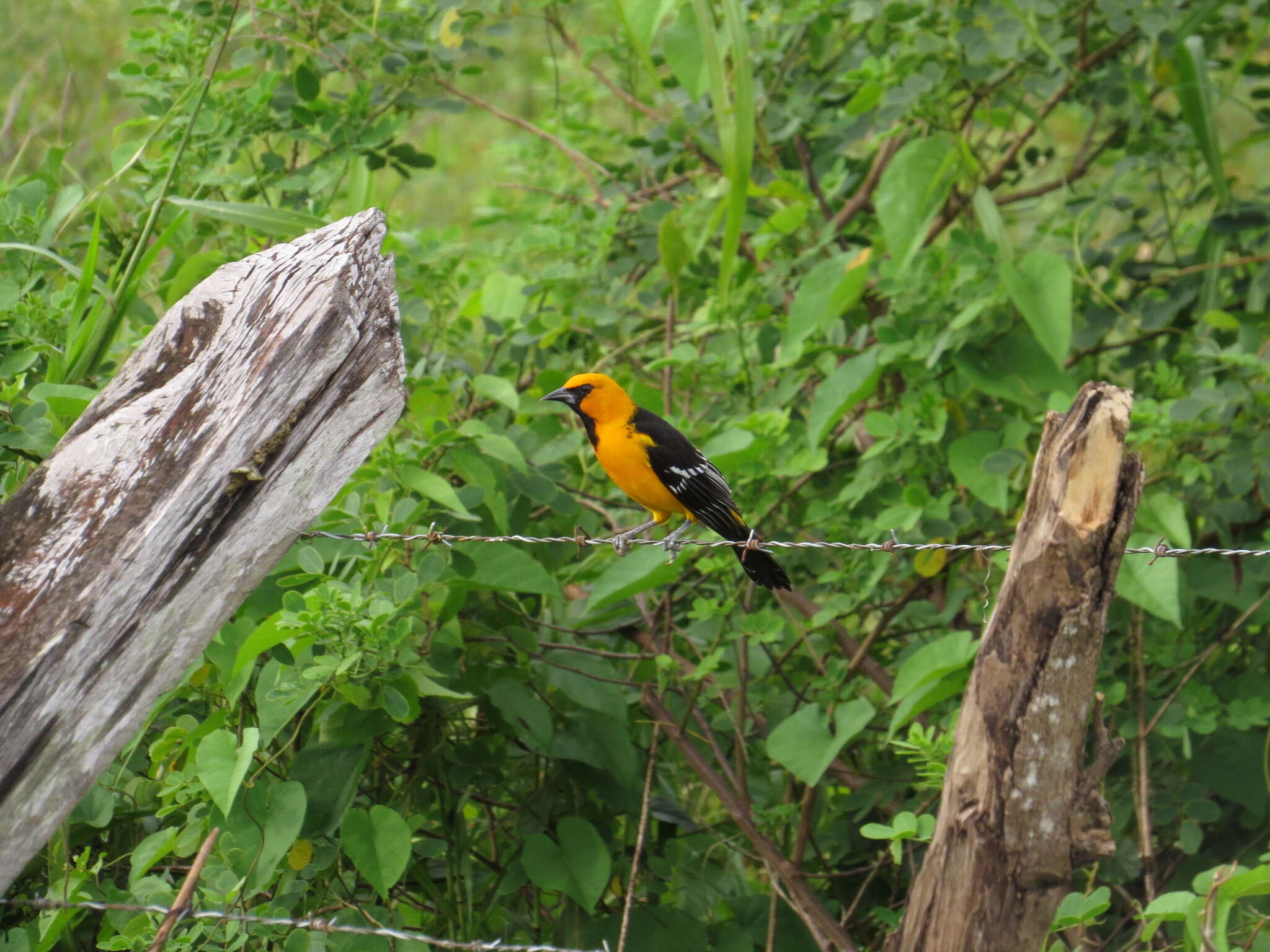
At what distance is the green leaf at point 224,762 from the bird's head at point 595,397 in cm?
140

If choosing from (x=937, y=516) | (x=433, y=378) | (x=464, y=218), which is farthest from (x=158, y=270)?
(x=464, y=218)

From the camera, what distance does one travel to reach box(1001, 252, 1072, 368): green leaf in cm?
309

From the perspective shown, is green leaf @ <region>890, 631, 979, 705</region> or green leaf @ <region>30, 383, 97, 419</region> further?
green leaf @ <region>890, 631, 979, 705</region>

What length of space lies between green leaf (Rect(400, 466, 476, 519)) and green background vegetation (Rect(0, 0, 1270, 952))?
15 mm

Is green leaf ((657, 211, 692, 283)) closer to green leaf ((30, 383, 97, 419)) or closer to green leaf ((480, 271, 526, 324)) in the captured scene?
green leaf ((480, 271, 526, 324))

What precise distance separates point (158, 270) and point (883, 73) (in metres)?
2.26

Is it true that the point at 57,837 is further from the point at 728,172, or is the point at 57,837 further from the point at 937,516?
the point at 937,516

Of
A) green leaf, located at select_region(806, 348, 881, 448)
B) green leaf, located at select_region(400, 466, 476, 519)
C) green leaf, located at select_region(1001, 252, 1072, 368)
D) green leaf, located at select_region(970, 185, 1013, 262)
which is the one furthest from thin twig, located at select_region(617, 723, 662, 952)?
green leaf, located at select_region(970, 185, 1013, 262)

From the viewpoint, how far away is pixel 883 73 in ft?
11.2

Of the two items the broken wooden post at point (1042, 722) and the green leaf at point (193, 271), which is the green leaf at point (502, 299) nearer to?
the green leaf at point (193, 271)

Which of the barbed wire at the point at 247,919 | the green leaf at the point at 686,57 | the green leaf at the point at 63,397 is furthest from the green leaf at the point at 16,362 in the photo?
the green leaf at the point at 686,57

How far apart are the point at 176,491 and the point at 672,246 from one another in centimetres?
218

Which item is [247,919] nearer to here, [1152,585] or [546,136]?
[1152,585]

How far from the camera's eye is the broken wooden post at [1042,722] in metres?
1.84
